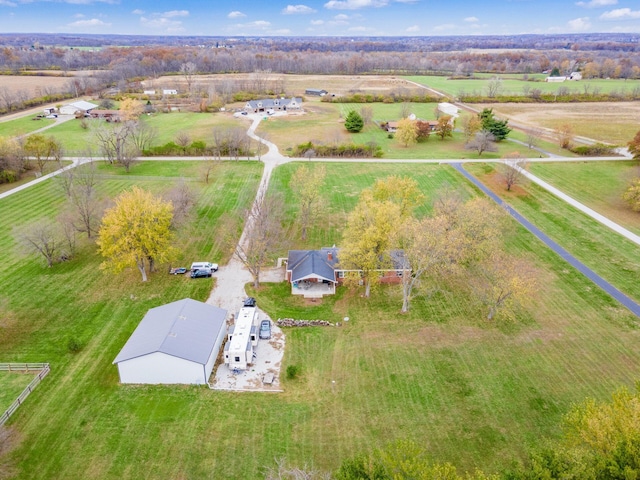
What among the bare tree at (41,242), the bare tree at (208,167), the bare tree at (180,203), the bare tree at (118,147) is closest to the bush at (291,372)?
the bare tree at (180,203)

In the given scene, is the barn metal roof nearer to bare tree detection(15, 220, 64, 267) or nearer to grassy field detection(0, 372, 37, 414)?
grassy field detection(0, 372, 37, 414)

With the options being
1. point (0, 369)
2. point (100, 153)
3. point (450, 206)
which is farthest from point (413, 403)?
point (100, 153)

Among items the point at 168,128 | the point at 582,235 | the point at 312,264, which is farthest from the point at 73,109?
the point at 582,235

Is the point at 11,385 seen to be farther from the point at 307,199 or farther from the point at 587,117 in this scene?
the point at 587,117

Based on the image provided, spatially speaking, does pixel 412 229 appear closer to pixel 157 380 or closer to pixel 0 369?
pixel 157 380

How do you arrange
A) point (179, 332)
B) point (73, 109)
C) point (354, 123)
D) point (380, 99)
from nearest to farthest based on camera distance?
point (179, 332) → point (354, 123) → point (73, 109) → point (380, 99)

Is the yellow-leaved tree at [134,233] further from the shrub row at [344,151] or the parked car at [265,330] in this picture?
the shrub row at [344,151]
